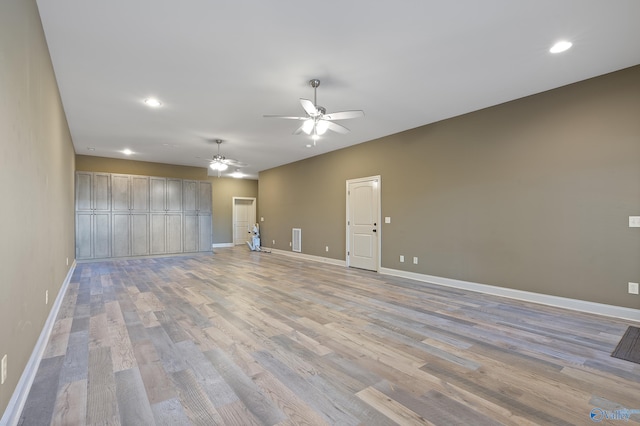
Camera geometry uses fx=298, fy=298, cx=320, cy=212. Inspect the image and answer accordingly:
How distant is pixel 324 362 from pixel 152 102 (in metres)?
4.31

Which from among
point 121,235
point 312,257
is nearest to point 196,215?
point 121,235

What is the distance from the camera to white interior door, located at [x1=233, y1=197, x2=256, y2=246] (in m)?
12.4

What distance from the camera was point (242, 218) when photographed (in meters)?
12.6

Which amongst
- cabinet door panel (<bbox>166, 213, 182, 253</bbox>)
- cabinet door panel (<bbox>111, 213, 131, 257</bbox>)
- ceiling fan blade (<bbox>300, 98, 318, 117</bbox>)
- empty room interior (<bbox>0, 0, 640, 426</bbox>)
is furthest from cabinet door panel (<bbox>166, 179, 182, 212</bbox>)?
ceiling fan blade (<bbox>300, 98, 318, 117</bbox>)

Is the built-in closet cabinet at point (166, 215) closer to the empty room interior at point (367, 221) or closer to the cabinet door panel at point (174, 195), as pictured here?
the cabinet door panel at point (174, 195)

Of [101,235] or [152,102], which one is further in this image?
[101,235]

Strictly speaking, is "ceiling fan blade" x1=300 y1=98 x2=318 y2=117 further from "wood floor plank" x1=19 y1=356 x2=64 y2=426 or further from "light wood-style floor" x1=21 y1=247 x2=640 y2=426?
"wood floor plank" x1=19 y1=356 x2=64 y2=426

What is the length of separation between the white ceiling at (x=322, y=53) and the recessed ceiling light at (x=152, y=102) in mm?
104

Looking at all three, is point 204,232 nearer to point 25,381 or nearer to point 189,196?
point 189,196

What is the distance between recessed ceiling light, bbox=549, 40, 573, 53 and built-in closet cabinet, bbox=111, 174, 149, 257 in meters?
9.21

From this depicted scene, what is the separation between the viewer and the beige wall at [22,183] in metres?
1.63

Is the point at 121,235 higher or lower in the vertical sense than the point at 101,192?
lower

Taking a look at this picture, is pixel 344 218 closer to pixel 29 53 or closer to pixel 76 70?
pixel 76 70

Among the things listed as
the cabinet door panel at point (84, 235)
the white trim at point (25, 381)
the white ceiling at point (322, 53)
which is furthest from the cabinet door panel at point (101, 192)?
the white trim at point (25, 381)
